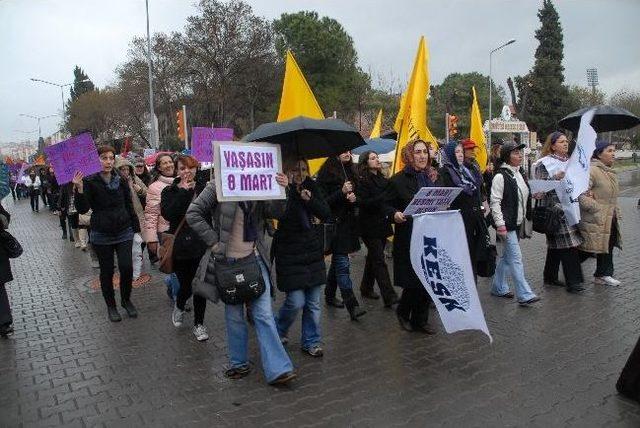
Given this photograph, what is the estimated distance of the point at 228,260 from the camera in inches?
165

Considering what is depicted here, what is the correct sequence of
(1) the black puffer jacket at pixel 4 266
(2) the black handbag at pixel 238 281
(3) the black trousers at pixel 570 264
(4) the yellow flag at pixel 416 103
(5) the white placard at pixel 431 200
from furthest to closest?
(4) the yellow flag at pixel 416 103, (3) the black trousers at pixel 570 264, (1) the black puffer jacket at pixel 4 266, (5) the white placard at pixel 431 200, (2) the black handbag at pixel 238 281

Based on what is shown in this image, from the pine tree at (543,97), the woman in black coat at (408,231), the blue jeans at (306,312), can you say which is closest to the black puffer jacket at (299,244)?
→ the blue jeans at (306,312)

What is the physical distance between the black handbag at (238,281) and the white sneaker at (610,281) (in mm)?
4799

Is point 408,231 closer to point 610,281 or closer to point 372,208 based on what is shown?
point 372,208

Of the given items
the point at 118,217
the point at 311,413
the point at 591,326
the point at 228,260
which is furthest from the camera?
the point at 118,217

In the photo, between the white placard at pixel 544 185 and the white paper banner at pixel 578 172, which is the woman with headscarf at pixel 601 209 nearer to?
the white paper banner at pixel 578 172

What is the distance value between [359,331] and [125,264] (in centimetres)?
255

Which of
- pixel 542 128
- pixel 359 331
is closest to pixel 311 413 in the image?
pixel 359 331

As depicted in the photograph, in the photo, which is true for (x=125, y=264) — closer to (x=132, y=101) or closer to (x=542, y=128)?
(x=132, y=101)

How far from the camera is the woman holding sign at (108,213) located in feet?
19.1

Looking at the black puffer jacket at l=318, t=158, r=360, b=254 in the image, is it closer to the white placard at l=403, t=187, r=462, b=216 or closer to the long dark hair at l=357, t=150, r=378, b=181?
the long dark hair at l=357, t=150, r=378, b=181

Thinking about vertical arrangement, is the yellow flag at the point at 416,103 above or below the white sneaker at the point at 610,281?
above

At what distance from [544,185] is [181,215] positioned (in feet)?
13.0

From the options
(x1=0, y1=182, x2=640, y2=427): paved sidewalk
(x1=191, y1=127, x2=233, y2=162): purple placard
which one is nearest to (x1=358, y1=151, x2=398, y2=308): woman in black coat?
(x1=0, y1=182, x2=640, y2=427): paved sidewalk
